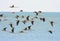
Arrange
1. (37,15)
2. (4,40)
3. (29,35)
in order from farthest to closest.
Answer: (29,35) < (4,40) < (37,15)

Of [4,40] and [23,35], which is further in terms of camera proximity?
[23,35]

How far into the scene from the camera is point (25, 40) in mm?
15266

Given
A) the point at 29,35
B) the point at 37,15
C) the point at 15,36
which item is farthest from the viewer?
the point at 29,35

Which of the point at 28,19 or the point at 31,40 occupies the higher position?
the point at 28,19

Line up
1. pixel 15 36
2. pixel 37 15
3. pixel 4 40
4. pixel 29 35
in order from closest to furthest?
1. pixel 37 15
2. pixel 4 40
3. pixel 15 36
4. pixel 29 35

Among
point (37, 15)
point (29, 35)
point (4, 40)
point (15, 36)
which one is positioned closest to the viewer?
point (37, 15)

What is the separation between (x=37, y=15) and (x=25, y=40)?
898 centimetres

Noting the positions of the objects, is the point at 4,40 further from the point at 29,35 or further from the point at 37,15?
the point at 37,15

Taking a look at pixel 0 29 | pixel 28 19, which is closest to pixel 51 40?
pixel 0 29

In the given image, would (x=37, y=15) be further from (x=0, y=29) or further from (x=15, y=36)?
(x=0, y=29)

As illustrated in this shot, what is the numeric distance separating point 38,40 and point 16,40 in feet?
4.38

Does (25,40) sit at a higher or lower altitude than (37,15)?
lower

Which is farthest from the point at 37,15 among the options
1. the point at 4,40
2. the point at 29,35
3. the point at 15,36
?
the point at 29,35

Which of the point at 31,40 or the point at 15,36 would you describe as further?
the point at 15,36
